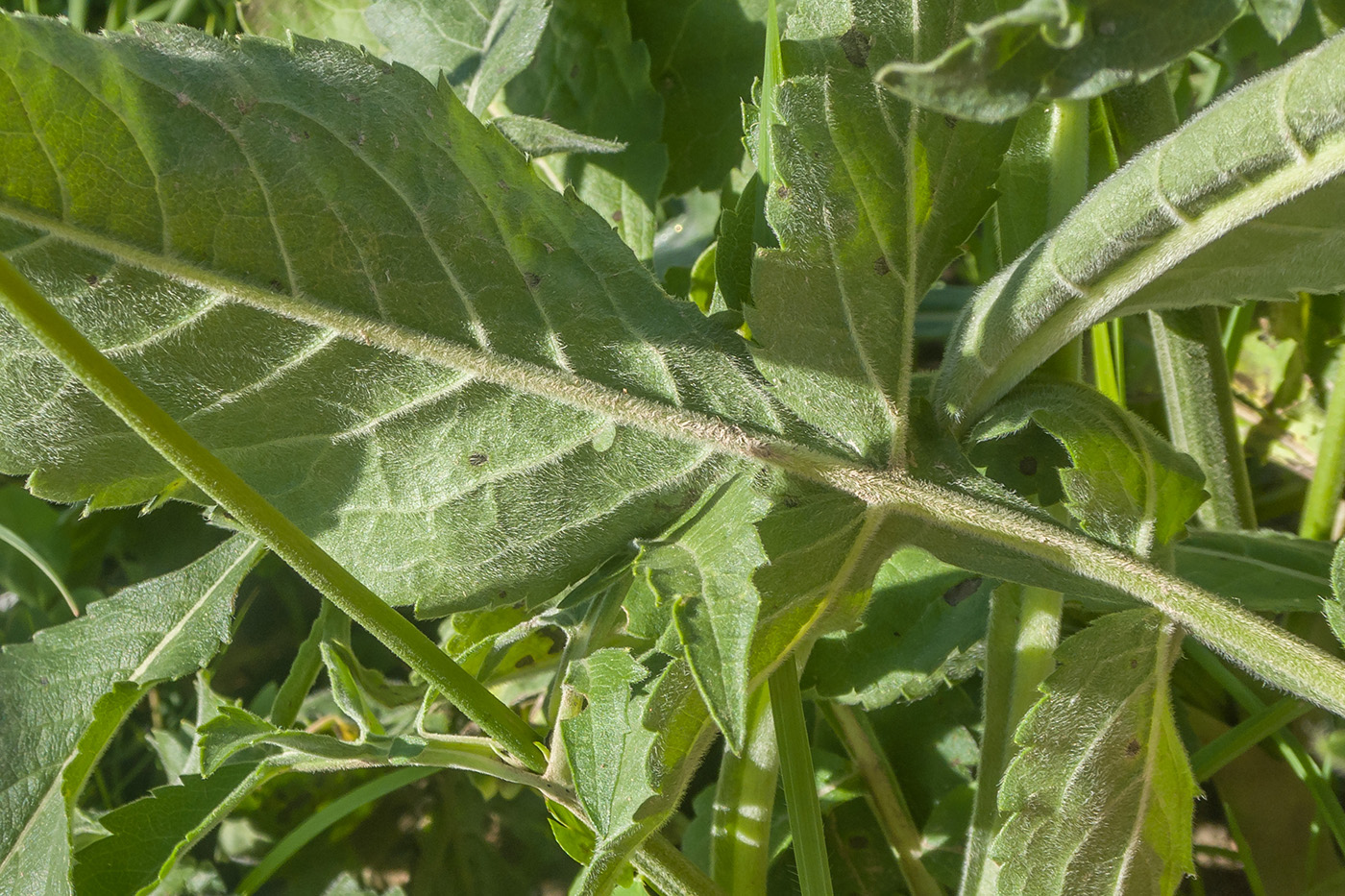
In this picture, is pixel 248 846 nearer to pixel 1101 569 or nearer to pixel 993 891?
pixel 993 891

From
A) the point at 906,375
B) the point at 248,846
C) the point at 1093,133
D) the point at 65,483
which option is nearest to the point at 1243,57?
the point at 1093,133

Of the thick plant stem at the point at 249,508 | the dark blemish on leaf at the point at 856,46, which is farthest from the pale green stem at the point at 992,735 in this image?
the dark blemish on leaf at the point at 856,46

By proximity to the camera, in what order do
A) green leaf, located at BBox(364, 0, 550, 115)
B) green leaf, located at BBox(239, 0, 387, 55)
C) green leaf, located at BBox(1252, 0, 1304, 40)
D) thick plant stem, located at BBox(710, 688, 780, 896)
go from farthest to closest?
green leaf, located at BBox(239, 0, 387, 55), green leaf, located at BBox(364, 0, 550, 115), thick plant stem, located at BBox(710, 688, 780, 896), green leaf, located at BBox(1252, 0, 1304, 40)

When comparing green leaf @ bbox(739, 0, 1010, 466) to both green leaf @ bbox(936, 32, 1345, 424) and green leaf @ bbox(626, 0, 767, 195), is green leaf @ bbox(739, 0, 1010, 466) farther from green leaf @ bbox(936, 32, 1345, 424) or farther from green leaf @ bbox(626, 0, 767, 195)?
green leaf @ bbox(626, 0, 767, 195)

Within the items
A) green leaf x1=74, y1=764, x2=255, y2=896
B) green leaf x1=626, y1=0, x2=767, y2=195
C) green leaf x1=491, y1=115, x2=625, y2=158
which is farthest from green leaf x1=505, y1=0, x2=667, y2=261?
green leaf x1=74, y1=764, x2=255, y2=896

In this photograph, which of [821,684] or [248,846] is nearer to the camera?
[821,684]
